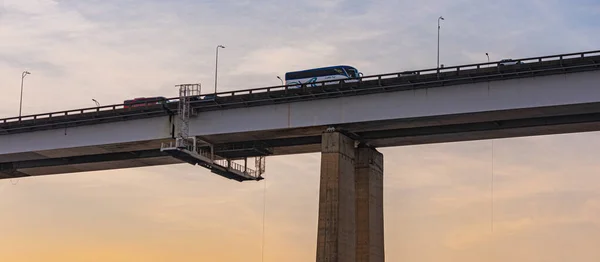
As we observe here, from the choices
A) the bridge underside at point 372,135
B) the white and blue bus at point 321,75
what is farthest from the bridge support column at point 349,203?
the white and blue bus at point 321,75

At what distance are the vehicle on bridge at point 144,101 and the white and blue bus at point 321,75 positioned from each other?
Result: 9.91 meters

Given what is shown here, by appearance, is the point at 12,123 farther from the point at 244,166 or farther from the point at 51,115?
the point at 244,166

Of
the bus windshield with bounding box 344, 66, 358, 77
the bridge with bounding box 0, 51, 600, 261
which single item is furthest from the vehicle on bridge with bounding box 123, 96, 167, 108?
the bus windshield with bounding box 344, 66, 358, 77

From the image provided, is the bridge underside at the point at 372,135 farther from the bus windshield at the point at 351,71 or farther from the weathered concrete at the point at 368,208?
the bus windshield at the point at 351,71

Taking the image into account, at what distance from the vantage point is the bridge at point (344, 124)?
67.9 metres

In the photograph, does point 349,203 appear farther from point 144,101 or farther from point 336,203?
point 144,101

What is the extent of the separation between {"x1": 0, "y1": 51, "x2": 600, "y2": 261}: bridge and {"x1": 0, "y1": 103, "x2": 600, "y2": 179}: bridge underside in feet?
0.30

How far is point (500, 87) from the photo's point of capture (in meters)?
68.6

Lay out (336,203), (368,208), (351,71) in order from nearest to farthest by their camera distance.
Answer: (336,203)
(368,208)
(351,71)

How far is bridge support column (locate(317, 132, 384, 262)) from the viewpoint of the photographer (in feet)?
233

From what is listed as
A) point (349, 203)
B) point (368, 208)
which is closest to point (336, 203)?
point (349, 203)

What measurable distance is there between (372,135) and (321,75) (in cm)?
641

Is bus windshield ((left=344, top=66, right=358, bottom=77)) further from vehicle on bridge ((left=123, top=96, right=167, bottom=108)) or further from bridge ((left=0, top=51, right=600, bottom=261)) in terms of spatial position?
vehicle on bridge ((left=123, top=96, right=167, bottom=108))

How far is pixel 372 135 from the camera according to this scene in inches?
3019
